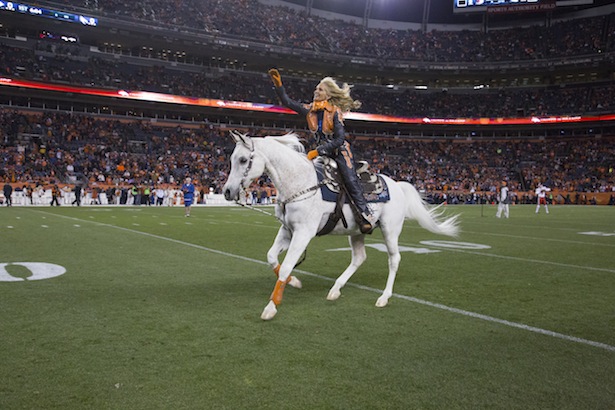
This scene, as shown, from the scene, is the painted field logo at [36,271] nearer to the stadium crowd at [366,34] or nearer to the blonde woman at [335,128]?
the blonde woman at [335,128]

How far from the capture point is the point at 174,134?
44812mm

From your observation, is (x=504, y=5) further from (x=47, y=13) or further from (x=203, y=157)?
(x=47, y=13)

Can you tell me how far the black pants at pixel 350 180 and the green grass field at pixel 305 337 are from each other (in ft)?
3.63

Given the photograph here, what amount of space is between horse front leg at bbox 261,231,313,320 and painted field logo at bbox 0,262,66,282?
12.0 feet

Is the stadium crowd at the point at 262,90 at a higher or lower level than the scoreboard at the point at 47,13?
lower

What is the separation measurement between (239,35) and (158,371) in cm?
4616

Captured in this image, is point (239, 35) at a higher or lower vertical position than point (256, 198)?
higher

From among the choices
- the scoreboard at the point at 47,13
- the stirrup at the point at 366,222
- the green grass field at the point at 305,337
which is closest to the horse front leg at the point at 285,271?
the green grass field at the point at 305,337

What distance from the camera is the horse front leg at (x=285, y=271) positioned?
4.58 metres

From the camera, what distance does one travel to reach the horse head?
4.75 meters

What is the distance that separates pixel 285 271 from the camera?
15.6 ft

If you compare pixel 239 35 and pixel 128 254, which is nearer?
pixel 128 254

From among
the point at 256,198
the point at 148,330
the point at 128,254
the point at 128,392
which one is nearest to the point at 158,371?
the point at 128,392

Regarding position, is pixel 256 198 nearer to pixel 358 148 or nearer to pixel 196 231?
pixel 358 148
